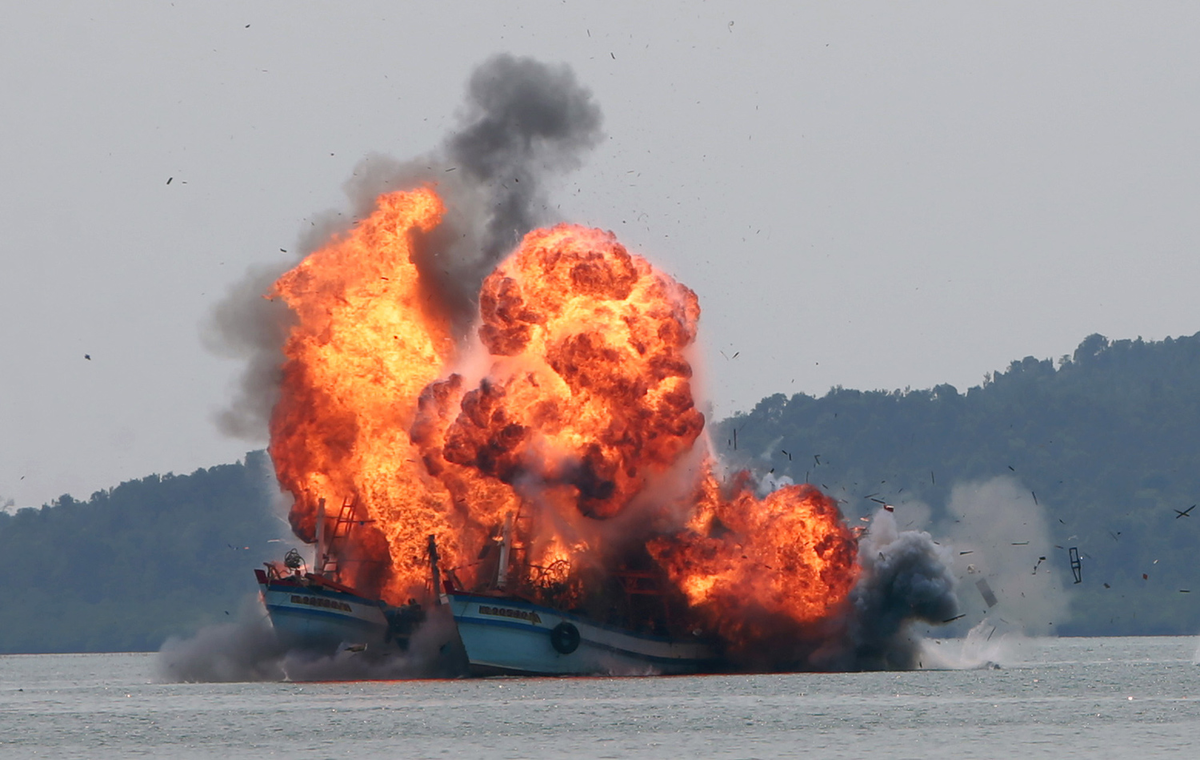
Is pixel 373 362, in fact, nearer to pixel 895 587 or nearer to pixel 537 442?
pixel 537 442

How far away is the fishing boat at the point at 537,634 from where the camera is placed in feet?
409

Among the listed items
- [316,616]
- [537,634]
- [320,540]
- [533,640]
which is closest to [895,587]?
[537,634]

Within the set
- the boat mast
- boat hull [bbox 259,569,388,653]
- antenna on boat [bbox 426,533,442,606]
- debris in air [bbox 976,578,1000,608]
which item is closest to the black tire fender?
antenna on boat [bbox 426,533,442,606]

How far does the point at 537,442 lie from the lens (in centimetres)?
12438

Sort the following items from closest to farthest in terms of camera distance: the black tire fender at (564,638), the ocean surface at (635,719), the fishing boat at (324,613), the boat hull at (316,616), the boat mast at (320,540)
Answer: the ocean surface at (635,719) → the black tire fender at (564,638) → the boat hull at (316,616) → the fishing boat at (324,613) → the boat mast at (320,540)

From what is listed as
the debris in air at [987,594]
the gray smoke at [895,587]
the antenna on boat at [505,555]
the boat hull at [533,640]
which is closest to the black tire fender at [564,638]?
the boat hull at [533,640]

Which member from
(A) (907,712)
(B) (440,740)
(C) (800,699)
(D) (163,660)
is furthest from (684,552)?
(D) (163,660)

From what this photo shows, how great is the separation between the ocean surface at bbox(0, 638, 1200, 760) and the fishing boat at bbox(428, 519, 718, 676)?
156 cm

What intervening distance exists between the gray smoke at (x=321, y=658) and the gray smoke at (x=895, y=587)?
26742 millimetres

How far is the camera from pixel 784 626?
439 ft

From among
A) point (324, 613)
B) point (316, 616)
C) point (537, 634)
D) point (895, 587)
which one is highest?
point (324, 613)

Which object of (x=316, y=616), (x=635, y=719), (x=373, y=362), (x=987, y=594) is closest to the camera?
(x=635, y=719)

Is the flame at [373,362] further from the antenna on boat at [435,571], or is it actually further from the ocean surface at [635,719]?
the ocean surface at [635,719]

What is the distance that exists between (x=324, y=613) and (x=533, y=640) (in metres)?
15.6
